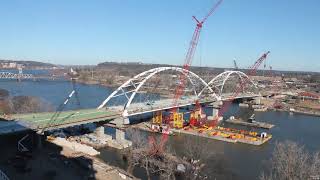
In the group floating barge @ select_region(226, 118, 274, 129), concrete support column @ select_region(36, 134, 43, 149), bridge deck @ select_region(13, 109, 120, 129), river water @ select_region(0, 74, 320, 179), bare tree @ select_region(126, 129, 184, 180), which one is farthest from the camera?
floating barge @ select_region(226, 118, 274, 129)

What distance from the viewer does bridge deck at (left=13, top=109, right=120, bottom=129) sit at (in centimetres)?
2122

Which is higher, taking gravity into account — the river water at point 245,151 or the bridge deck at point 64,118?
the bridge deck at point 64,118

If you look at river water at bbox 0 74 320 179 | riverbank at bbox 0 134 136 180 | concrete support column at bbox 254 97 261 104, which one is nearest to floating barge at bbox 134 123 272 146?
river water at bbox 0 74 320 179

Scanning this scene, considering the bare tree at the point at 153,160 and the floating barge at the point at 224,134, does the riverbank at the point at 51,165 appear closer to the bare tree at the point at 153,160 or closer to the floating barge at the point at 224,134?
the bare tree at the point at 153,160

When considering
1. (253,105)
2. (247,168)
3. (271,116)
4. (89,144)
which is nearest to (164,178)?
(247,168)

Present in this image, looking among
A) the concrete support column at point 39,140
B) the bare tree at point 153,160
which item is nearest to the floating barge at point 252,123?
the bare tree at point 153,160

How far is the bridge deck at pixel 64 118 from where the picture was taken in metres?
21.2

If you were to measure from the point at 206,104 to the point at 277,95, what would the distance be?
83.9ft

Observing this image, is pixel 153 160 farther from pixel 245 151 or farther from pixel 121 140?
pixel 245 151

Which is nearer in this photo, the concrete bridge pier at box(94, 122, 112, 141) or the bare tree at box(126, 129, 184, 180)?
the bare tree at box(126, 129, 184, 180)

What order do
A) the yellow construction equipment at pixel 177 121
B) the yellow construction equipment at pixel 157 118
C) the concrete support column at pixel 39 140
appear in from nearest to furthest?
the concrete support column at pixel 39 140
the yellow construction equipment at pixel 177 121
the yellow construction equipment at pixel 157 118

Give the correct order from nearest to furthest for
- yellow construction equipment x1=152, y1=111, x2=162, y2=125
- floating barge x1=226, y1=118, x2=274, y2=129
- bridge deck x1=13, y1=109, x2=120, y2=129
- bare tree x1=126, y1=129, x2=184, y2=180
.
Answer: bare tree x1=126, y1=129, x2=184, y2=180 < bridge deck x1=13, y1=109, x2=120, y2=129 < yellow construction equipment x1=152, y1=111, x2=162, y2=125 < floating barge x1=226, y1=118, x2=274, y2=129

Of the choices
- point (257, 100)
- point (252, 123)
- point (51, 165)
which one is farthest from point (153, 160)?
point (257, 100)

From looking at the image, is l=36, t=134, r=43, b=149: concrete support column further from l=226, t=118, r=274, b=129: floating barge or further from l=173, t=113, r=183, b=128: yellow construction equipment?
l=226, t=118, r=274, b=129: floating barge
